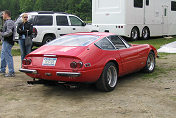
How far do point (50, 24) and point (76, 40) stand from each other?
7.77 metres

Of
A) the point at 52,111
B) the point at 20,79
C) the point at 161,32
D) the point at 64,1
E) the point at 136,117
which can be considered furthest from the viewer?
the point at 64,1

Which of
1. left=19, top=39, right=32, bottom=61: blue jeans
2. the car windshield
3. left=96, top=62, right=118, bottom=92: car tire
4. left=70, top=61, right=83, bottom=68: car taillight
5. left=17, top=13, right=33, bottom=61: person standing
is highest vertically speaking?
left=17, top=13, right=33, bottom=61: person standing

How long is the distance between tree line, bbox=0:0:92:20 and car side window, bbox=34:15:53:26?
71804mm

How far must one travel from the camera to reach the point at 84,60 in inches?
214

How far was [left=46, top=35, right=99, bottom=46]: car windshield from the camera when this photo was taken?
20.3ft

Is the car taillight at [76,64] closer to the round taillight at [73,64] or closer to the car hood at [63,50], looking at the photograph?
the round taillight at [73,64]

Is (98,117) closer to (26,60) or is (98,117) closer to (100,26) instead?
(26,60)

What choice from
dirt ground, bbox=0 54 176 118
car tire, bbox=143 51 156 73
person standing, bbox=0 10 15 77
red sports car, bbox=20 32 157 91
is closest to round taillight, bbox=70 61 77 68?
red sports car, bbox=20 32 157 91

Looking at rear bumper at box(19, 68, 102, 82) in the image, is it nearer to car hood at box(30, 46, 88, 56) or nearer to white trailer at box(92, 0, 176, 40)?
car hood at box(30, 46, 88, 56)

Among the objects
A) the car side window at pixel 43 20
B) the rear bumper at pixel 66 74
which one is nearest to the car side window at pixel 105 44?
the rear bumper at pixel 66 74

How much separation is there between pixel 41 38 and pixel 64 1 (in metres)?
115

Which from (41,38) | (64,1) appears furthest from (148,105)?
(64,1)

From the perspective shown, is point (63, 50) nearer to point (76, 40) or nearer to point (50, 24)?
point (76, 40)

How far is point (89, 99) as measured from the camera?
557 cm
